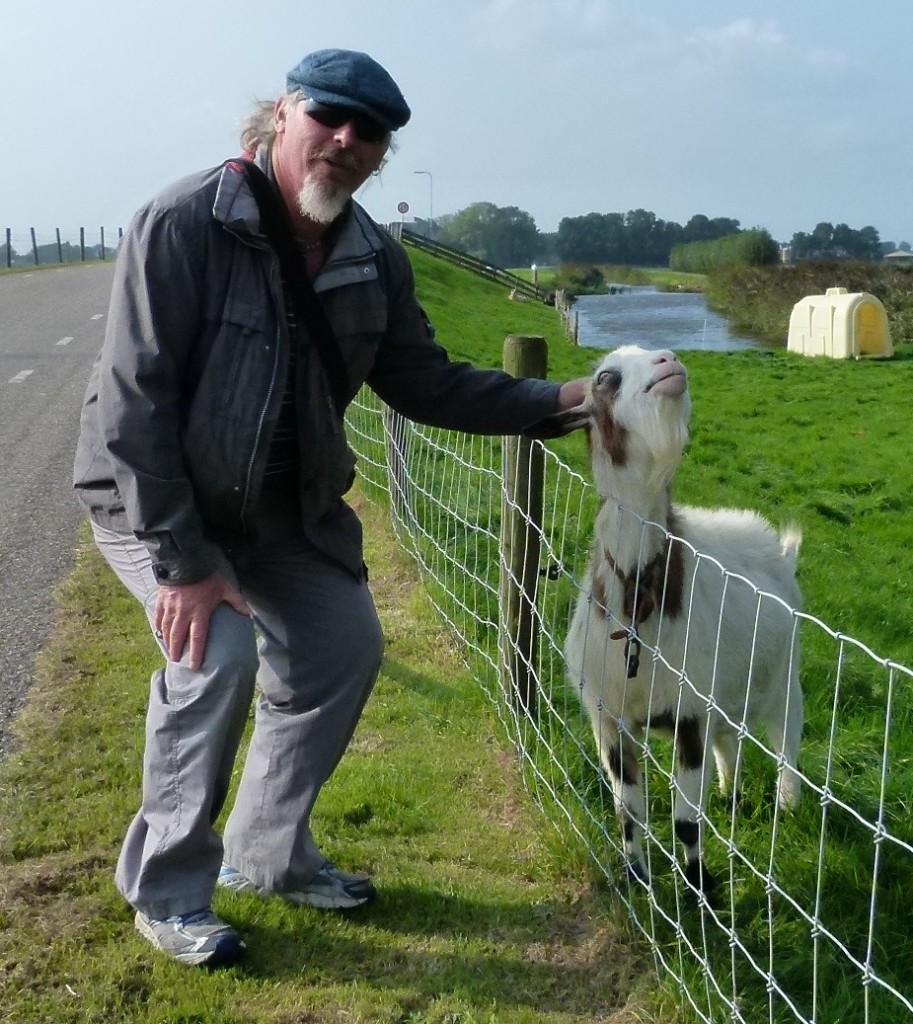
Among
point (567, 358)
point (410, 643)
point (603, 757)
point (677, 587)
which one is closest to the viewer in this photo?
point (677, 587)

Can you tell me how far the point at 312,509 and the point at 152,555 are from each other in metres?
0.49

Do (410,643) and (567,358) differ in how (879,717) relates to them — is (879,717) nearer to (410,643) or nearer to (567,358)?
(410,643)

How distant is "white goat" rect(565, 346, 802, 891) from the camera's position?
3213 mm

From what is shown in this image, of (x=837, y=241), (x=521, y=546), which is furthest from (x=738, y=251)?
(x=521, y=546)

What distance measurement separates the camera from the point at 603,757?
367cm

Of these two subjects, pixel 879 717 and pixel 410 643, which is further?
pixel 410 643

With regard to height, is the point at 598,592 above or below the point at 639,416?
below

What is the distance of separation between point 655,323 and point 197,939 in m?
33.8

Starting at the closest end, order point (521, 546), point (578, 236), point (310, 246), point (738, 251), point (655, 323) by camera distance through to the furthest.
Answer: point (310, 246)
point (521, 546)
point (655, 323)
point (738, 251)
point (578, 236)

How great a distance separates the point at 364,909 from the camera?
11.3ft

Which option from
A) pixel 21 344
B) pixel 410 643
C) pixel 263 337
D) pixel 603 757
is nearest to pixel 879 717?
pixel 603 757

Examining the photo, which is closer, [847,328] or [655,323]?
[847,328]

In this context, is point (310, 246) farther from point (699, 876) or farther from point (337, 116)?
point (699, 876)

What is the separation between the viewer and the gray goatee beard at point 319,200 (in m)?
3.04
